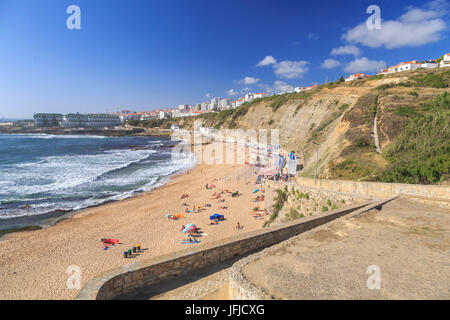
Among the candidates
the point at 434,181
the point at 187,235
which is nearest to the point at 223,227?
the point at 187,235

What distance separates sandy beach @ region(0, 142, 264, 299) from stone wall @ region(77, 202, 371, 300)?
642cm

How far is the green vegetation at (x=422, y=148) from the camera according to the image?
11.2 meters

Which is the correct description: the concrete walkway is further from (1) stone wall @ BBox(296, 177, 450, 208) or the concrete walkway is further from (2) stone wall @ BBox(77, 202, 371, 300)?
(1) stone wall @ BBox(296, 177, 450, 208)

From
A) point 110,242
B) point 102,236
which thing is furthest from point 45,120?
point 110,242

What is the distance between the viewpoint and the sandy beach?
9.76 metres

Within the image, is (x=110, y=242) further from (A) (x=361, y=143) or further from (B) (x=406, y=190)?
(A) (x=361, y=143)

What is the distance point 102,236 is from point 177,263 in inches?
428

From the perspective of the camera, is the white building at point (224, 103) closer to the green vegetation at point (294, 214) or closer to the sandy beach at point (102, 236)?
the sandy beach at point (102, 236)

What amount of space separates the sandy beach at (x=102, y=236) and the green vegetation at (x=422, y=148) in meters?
8.28

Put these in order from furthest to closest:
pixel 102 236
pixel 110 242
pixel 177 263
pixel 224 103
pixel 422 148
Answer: pixel 224 103 < pixel 422 148 < pixel 102 236 < pixel 110 242 < pixel 177 263

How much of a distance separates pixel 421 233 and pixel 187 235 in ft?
35.2

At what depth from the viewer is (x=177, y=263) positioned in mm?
4918

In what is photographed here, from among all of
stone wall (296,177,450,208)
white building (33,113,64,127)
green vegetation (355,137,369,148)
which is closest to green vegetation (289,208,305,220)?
stone wall (296,177,450,208)

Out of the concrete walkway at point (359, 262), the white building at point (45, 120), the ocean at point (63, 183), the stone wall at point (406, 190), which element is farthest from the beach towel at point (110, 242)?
the white building at point (45, 120)
